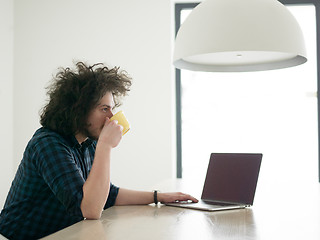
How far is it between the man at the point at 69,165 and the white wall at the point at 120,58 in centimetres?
190

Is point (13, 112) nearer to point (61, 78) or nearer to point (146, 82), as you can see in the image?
point (146, 82)

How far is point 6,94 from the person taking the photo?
12.0ft

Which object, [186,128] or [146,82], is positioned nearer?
[146,82]

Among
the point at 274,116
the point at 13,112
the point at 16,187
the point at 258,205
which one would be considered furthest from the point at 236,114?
the point at 16,187

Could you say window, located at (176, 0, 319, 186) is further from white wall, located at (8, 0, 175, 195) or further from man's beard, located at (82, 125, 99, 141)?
man's beard, located at (82, 125, 99, 141)

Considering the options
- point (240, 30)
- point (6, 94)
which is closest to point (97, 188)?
point (240, 30)

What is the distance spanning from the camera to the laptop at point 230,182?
152 centimetres

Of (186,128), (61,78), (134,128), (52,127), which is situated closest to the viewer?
(52,127)

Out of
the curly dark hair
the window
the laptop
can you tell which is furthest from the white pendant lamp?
the window

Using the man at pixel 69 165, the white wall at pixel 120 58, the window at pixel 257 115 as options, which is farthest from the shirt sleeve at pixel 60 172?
the window at pixel 257 115

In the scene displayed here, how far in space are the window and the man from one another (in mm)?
2218

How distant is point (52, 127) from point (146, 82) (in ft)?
7.11

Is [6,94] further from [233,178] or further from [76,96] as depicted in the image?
[233,178]

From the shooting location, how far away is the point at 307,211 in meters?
1.43
